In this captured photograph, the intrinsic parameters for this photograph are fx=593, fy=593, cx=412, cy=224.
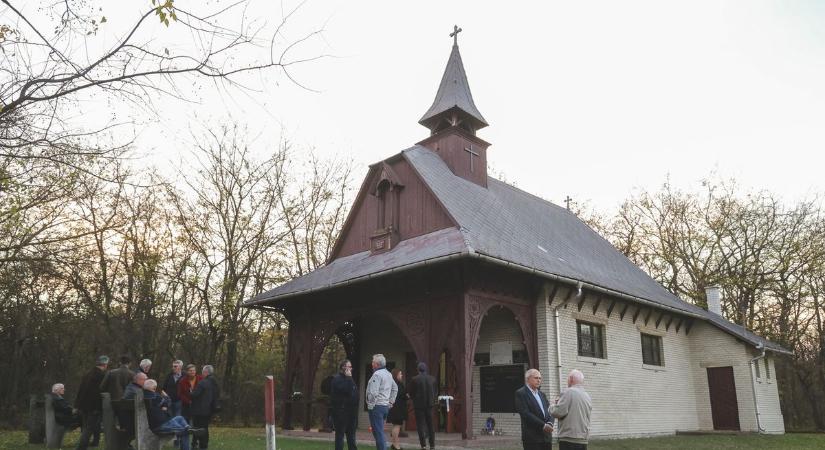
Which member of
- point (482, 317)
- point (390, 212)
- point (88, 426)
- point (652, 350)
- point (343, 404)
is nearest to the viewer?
point (343, 404)

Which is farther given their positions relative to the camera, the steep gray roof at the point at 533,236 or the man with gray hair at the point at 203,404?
the steep gray roof at the point at 533,236

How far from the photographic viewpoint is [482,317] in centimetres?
1391

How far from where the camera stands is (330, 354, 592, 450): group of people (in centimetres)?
675

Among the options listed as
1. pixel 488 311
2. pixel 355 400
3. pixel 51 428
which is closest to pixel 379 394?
pixel 355 400

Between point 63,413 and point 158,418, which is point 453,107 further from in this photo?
point 158,418

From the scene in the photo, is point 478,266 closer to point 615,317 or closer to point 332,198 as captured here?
point 615,317

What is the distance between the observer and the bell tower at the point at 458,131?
19.7 metres

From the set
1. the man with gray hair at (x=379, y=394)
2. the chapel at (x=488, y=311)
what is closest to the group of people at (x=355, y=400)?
the man with gray hair at (x=379, y=394)

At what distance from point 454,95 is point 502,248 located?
8.19 meters

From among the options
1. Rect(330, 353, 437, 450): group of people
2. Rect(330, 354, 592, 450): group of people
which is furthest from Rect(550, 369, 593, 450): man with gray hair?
Rect(330, 353, 437, 450): group of people

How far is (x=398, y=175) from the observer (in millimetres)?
17516

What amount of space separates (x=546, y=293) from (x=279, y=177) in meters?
16.1

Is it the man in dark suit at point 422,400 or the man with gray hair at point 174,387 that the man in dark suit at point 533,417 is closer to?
the man in dark suit at point 422,400

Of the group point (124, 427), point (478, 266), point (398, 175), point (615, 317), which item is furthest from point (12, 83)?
point (615, 317)
